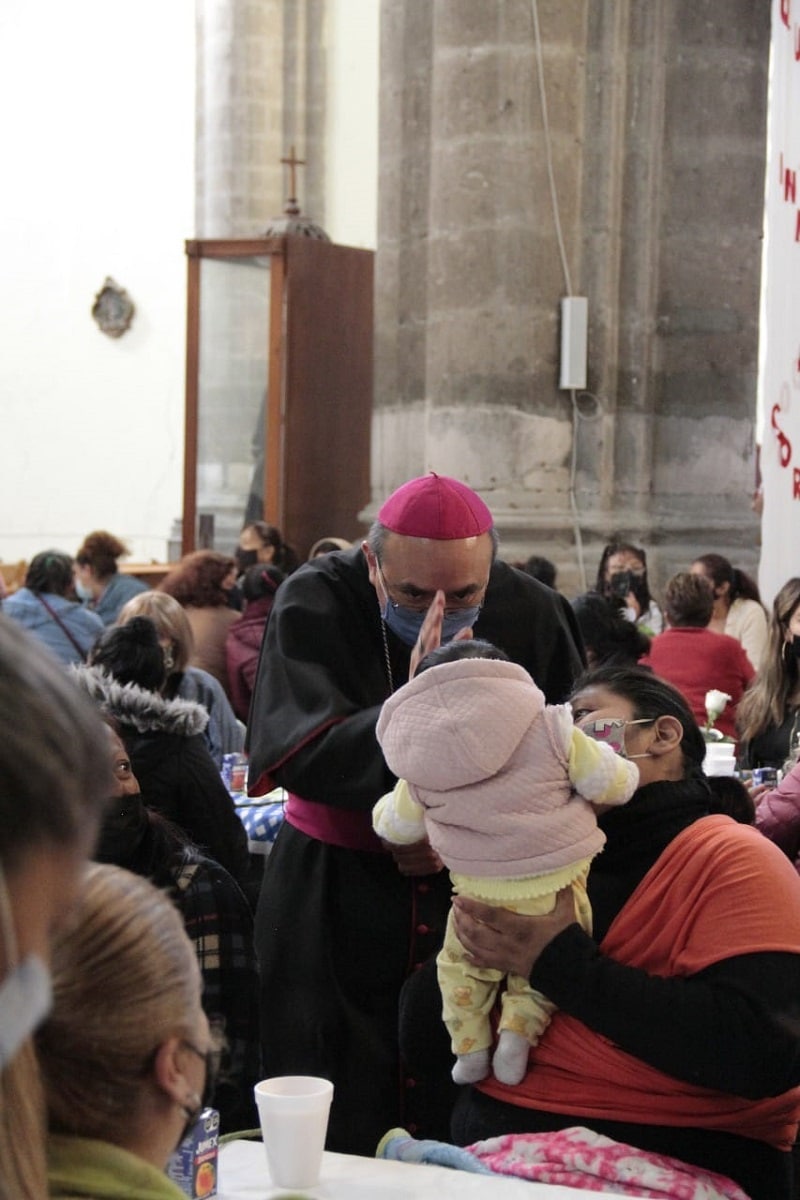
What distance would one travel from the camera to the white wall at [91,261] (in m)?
16.7

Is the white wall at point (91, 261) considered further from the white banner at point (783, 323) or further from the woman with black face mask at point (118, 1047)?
the woman with black face mask at point (118, 1047)

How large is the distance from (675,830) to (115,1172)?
1.51 metres

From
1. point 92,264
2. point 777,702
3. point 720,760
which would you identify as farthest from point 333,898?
point 92,264

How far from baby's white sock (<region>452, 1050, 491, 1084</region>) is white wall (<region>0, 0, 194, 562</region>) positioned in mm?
14125

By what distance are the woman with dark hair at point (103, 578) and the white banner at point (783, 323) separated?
369 centimetres

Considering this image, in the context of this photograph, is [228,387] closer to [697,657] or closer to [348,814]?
[697,657]

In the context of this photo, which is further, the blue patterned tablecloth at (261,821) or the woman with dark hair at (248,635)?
the woman with dark hair at (248,635)

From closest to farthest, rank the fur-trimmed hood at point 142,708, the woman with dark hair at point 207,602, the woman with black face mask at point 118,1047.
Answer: the woman with black face mask at point 118,1047, the fur-trimmed hood at point 142,708, the woman with dark hair at point 207,602

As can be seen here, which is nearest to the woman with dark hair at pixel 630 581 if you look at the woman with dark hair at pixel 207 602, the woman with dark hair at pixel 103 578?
the woman with dark hair at pixel 207 602

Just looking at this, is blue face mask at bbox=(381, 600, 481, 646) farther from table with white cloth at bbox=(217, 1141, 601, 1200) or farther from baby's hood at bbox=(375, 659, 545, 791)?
table with white cloth at bbox=(217, 1141, 601, 1200)

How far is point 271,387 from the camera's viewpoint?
10.8m

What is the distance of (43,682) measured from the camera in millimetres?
952

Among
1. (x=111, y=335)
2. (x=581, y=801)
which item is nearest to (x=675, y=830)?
(x=581, y=801)

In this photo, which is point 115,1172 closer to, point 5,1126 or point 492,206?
point 5,1126
